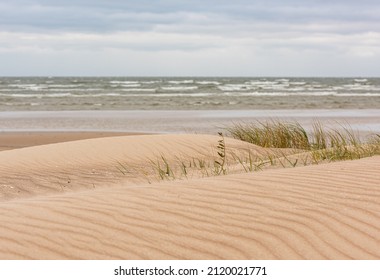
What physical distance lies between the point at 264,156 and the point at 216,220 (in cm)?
628

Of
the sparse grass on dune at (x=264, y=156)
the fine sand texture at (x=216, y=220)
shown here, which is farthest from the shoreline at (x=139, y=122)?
the fine sand texture at (x=216, y=220)

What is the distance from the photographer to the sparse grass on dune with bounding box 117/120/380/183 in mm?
9062

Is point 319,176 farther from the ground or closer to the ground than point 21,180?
farther from the ground

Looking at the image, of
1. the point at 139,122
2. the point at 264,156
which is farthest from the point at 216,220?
the point at 139,122

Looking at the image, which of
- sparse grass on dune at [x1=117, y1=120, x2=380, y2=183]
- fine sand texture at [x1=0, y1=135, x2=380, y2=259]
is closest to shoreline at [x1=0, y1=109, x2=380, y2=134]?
sparse grass on dune at [x1=117, y1=120, x2=380, y2=183]

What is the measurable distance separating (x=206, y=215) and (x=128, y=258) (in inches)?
39.1

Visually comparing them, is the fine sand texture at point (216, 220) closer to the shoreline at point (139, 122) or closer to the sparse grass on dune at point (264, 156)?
the sparse grass on dune at point (264, 156)

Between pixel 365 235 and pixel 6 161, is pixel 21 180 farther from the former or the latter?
pixel 365 235

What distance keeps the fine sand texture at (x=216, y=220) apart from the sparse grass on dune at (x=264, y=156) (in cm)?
180

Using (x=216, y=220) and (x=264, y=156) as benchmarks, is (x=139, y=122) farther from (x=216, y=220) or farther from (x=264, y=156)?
(x=216, y=220)

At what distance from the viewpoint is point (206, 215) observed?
534cm

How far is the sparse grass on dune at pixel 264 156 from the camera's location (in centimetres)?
906

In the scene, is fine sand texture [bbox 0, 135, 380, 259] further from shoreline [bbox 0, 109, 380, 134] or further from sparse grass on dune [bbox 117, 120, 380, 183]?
shoreline [bbox 0, 109, 380, 134]

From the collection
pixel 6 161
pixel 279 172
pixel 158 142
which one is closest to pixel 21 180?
pixel 6 161
